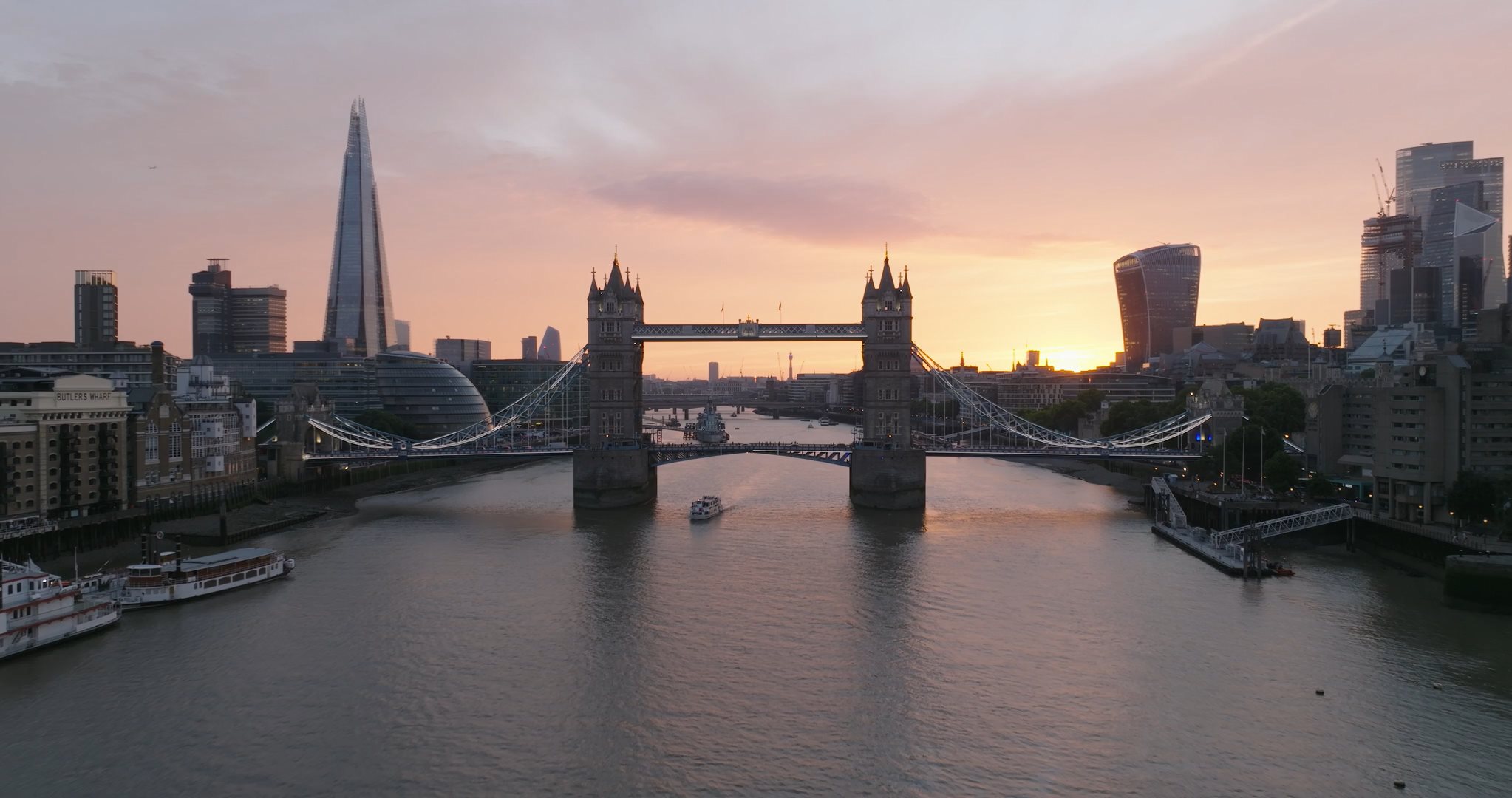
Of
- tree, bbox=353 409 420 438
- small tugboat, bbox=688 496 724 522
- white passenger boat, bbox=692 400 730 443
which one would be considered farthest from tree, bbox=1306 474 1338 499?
tree, bbox=353 409 420 438

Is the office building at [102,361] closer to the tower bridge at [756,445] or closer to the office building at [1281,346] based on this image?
the tower bridge at [756,445]

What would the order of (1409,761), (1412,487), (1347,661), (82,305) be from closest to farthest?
(1409,761)
(1347,661)
(1412,487)
(82,305)

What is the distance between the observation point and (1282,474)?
186ft

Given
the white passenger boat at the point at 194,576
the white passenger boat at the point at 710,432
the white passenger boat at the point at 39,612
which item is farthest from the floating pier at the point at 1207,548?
the white passenger boat at the point at 710,432

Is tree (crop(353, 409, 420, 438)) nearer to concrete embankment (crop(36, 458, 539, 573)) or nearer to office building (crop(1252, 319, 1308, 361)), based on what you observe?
concrete embankment (crop(36, 458, 539, 573))

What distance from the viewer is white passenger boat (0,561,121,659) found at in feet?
Answer: 97.5

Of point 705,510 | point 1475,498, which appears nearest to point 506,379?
point 705,510

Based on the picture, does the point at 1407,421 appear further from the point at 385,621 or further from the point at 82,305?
the point at 82,305

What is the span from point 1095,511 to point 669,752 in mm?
45423

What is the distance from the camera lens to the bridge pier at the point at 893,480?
61938 millimetres

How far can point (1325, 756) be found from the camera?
22922mm

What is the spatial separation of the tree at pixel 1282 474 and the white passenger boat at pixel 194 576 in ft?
166

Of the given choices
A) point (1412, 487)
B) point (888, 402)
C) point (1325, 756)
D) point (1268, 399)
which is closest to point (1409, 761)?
point (1325, 756)

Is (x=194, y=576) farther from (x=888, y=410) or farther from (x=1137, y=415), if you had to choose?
(x=1137, y=415)
